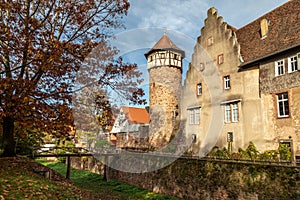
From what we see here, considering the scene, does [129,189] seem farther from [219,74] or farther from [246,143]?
[219,74]

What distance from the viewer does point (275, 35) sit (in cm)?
1683

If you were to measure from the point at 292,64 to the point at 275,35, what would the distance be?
3.20 metres

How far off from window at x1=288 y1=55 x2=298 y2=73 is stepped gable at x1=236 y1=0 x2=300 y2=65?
0.76 m

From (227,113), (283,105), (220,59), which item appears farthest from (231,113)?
(220,59)

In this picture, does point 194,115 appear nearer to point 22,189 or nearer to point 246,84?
point 246,84

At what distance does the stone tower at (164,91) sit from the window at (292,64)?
440 inches

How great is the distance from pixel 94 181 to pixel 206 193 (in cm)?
1241

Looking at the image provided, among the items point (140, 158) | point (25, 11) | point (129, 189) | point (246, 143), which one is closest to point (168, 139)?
point (140, 158)

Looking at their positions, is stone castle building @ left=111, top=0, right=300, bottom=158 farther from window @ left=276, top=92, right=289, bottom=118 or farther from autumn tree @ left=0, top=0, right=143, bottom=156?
autumn tree @ left=0, top=0, right=143, bottom=156

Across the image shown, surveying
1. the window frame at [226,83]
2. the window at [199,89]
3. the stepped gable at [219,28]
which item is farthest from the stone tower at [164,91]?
the window frame at [226,83]

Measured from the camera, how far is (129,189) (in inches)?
725

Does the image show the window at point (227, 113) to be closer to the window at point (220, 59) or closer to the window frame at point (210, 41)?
the window at point (220, 59)

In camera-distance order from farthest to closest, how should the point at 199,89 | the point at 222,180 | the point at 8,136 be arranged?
the point at 199,89 → the point at 222,180 → the point at 8,136

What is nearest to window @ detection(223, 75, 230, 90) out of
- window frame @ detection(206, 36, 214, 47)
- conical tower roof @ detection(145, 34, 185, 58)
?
window frame @ detection(206, 36, 214, 47)
